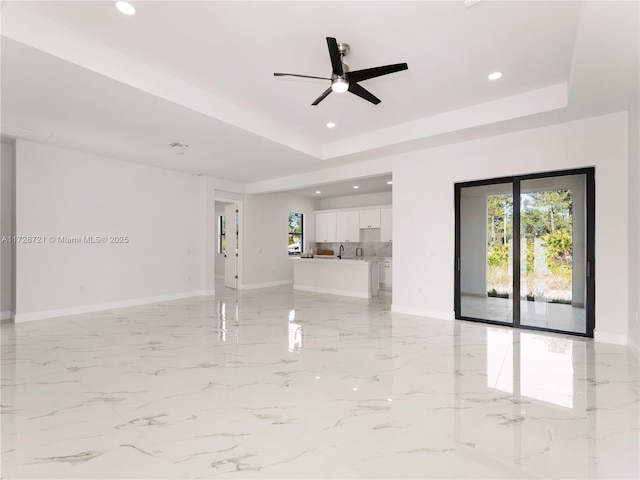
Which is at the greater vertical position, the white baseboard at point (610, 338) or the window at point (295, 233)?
the window at point (295, 233)

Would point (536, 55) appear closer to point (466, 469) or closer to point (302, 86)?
point (302, 86)

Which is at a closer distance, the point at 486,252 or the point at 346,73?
the point at 346,73

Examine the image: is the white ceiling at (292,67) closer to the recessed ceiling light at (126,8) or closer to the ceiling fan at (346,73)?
the recessed ceiling light at (126,8)

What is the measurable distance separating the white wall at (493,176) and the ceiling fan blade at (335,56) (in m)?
2.99

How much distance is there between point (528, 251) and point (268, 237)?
21.4 ft

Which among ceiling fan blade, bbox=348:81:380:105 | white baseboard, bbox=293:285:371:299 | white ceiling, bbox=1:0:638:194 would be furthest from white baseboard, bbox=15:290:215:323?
ceiling fan blade, bbox=348:81:380:105

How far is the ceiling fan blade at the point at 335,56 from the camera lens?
254 cm

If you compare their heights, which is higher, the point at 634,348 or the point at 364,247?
the point at 364,247

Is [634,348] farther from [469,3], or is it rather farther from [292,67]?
[292,67]

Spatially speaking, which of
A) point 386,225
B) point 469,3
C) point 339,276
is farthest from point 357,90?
point 386,225

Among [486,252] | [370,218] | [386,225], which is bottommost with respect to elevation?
[486,252]

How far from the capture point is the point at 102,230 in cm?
603

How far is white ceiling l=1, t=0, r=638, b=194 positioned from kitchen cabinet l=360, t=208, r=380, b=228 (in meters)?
4.52

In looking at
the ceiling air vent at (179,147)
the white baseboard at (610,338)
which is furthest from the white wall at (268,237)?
the white baseboard at (610,338)
